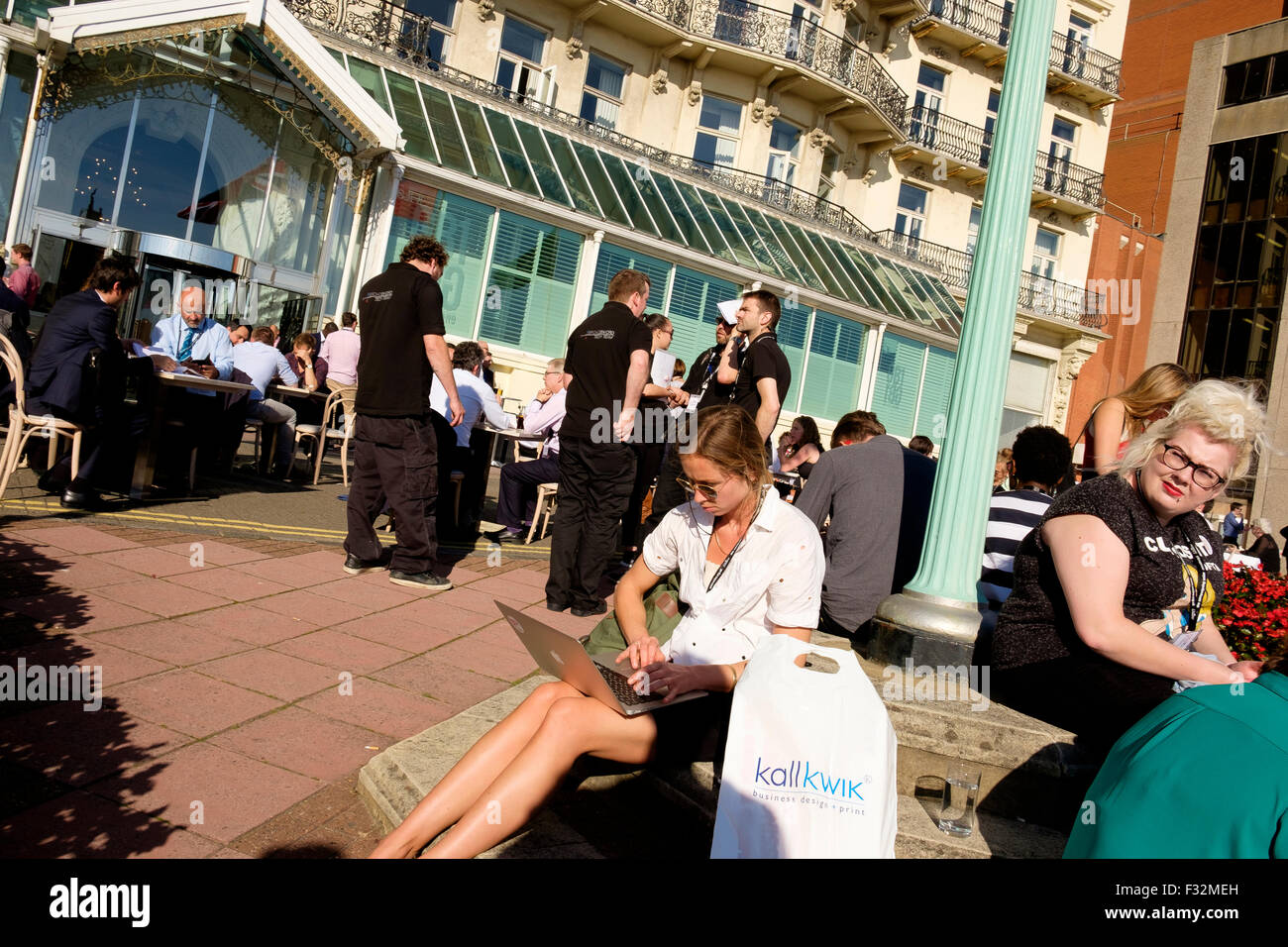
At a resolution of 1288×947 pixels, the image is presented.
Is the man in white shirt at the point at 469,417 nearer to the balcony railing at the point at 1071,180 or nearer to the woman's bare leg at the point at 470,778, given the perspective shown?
the woman's bare leg at the point at 470,778

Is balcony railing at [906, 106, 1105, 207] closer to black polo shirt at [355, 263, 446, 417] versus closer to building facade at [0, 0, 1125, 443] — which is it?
building facade at [0, 0, 1125, 443]

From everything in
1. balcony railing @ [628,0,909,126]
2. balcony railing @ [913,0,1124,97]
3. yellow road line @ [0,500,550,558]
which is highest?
balcony railing @ [913,0,1124,97]

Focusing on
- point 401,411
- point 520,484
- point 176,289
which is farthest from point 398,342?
point 176,289

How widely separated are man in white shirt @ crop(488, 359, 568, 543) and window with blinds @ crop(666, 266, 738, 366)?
11.8 metres

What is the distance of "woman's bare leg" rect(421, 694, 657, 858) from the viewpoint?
2361 mm

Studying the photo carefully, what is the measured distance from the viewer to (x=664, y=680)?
8.68 feet

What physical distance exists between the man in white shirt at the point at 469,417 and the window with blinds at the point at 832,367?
1495cm

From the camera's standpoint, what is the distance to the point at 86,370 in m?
5.99

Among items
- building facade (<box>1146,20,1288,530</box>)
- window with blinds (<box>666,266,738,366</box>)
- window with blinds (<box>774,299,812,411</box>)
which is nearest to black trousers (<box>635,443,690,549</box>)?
window with blinds (<box>666,266,738,366</box>)

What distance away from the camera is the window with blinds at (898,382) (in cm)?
2341

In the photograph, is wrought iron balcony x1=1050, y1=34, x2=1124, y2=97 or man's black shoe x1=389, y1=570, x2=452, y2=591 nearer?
man's black shoe x1=389, y1=570, x2=452, y2=591

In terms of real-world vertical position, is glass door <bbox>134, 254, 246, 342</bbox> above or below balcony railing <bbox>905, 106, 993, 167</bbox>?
below
